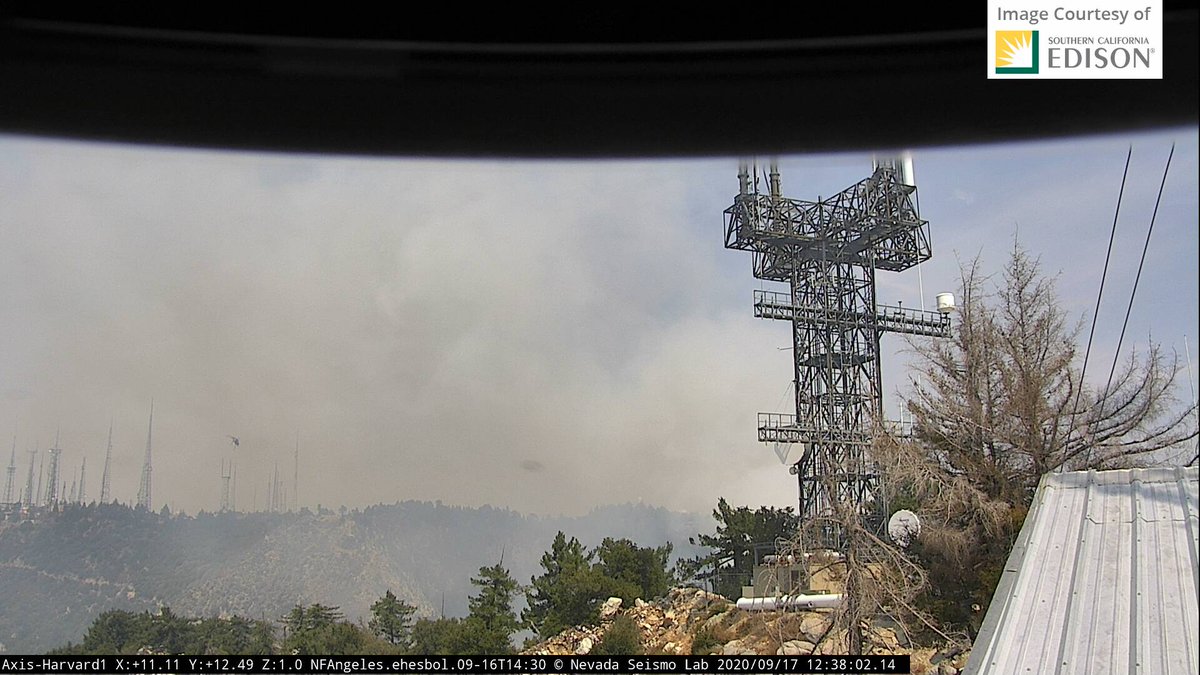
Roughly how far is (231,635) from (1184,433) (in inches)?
221

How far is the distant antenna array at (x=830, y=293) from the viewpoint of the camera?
5691 mm

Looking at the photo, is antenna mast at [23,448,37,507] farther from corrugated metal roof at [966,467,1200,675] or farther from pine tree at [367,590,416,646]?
corrugated metal roof at [966,467,1200,675]

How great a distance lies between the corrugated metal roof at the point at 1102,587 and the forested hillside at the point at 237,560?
4.33 m

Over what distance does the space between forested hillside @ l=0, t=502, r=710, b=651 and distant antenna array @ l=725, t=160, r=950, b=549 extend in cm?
183

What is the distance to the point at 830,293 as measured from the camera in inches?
236

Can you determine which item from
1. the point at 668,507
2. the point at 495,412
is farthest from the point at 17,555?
the point at 668,507

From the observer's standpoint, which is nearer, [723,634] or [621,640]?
[723,634]

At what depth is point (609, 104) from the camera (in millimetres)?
677

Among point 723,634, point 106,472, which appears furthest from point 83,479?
point 723,634

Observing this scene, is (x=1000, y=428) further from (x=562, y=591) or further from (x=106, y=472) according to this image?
(x=106, y=472)

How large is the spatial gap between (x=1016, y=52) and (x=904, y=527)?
4614 millimetres

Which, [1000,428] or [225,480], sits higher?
[1000,428]

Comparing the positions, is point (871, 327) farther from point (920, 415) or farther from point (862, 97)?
point (862, 97)

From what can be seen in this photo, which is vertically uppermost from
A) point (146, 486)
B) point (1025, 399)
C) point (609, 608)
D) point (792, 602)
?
point (1025, 399)
